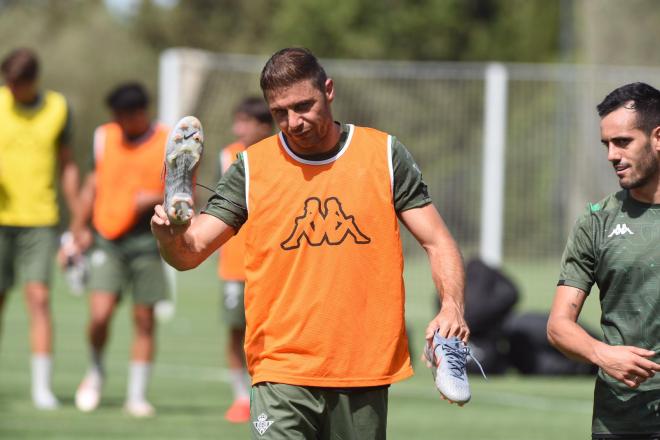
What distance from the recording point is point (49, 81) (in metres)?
47.1

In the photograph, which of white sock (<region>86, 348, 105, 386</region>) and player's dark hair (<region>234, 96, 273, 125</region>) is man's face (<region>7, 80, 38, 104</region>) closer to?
player's dark hair (<region>234, 96, 273, 125</region>)

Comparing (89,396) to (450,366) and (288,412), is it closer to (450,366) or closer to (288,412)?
(288,412)

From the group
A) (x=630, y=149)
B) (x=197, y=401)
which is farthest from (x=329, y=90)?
(x=197, y=401)

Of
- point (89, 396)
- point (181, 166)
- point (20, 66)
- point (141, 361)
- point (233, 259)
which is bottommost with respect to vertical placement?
point (89, 396)

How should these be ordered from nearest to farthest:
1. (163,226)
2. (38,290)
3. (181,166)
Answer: (181,166) < (163,226) < (38,290)

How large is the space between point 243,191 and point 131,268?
5.71m

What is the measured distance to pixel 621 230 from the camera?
18.7ft

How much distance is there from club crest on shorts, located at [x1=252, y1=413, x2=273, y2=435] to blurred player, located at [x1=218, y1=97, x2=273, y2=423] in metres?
5.03

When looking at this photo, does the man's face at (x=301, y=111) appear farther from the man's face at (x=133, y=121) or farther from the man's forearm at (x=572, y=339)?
the man's face at (x=133, y=121)

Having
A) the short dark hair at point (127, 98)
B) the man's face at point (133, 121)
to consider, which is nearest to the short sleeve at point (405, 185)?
the short dark hair at point (127, 98)

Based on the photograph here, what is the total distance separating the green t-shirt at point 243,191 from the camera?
227 inches

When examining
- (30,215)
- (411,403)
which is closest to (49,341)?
(30,215)

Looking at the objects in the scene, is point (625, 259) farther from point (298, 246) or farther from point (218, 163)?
point (218, 163)

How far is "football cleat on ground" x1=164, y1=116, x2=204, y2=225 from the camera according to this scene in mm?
5281
